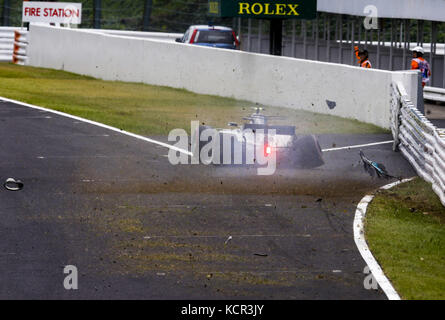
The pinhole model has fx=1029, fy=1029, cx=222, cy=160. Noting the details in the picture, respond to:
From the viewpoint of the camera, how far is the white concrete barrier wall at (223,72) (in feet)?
76.5

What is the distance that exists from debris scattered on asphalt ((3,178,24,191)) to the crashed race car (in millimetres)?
3509

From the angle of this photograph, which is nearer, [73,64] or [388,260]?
[388,260]

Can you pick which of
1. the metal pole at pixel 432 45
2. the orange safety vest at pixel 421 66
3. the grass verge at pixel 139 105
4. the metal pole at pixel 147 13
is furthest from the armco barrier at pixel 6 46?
the orange safety vest at pixel 421 66

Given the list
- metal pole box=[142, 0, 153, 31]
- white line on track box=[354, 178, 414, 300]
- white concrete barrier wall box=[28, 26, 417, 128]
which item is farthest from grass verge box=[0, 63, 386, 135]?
metal pole box=[142, 0, 153, 31]

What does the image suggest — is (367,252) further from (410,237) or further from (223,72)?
(223,72)

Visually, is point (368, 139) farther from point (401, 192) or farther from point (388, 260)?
→ point (388, 260)

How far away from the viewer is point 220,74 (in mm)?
28000

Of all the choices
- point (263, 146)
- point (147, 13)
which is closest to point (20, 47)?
point (147, 13)

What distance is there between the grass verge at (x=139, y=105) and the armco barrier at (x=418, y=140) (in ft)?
6.20

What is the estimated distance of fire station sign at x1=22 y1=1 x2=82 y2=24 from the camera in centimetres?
3972

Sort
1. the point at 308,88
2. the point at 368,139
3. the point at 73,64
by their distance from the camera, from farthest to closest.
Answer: the point at 73,64, the point at 308,88, the point at 368,139
